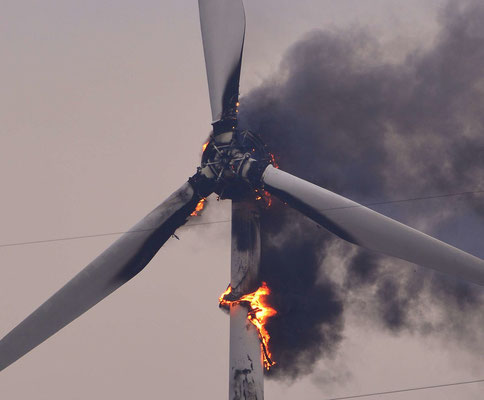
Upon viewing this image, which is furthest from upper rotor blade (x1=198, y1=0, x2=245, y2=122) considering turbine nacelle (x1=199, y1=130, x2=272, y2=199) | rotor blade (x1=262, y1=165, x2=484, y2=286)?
rotor blade (x1=262, y1=165, x2=484, y2=286)

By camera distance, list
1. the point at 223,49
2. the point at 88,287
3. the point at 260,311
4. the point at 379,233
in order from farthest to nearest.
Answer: the point at 223,49 < the point at 260,311 < the point at 88,287 < the point at 379,233

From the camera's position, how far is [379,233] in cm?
2236

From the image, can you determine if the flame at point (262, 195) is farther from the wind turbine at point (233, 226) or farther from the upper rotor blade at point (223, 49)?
the upper rotor blade at point (223, 49)

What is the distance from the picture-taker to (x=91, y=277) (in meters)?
24.0

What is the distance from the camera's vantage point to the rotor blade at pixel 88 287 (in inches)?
937

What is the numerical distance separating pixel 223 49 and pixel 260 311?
836 cm

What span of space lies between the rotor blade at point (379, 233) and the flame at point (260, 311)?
3.58 meters

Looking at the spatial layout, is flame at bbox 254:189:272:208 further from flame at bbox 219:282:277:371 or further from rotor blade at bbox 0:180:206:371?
rotor blade at bbox 0:180:206:371

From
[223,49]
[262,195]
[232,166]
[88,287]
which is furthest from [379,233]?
[88,287]

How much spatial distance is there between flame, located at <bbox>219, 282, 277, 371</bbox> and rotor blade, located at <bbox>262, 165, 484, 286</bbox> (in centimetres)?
358

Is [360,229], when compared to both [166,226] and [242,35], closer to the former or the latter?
[166,226]

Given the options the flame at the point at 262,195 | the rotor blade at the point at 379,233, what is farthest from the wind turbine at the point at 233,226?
the flame at the point at 262,195

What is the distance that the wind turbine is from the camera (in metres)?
22.3

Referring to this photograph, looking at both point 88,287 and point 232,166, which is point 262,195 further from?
point 88,287
